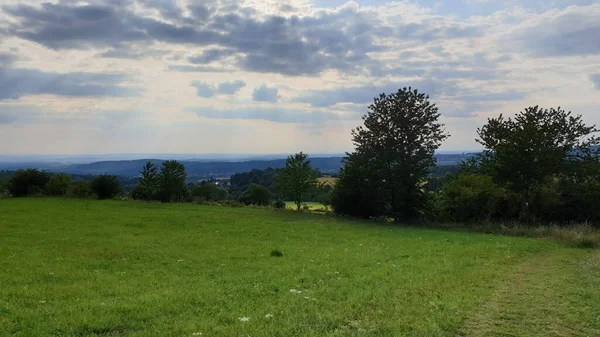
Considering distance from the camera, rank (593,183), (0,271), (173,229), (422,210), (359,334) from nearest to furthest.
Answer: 1. (359,334)
2. (0,271)
3. (173,229)
4. (593,183)
5. (422,210)

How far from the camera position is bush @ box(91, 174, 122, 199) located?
155ft

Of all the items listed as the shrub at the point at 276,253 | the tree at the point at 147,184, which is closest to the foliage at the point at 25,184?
the tree at the point at 147,184

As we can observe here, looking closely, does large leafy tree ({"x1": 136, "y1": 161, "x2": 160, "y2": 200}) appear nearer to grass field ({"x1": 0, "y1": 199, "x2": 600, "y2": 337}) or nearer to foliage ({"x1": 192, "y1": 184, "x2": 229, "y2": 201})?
foliage ({"x1": 192, "y1": 184, "x2": 229, "y2": 201})

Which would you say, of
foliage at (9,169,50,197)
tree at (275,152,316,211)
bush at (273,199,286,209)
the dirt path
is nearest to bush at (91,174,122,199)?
foliage at (9,169,50,197)

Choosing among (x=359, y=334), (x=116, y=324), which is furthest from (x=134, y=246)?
(x=359, y=334)

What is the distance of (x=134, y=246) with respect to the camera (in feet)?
57.2

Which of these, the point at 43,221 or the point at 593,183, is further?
the point at 593,183

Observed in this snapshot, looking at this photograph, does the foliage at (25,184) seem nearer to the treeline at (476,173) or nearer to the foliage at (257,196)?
the foliage at (257,196)

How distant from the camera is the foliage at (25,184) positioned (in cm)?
4781

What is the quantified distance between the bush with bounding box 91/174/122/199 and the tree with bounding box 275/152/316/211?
61.1 feet

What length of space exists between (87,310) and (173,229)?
56.2 feet

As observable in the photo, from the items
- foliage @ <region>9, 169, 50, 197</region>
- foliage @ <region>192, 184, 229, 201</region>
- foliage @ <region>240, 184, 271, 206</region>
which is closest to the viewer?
foliage @ <region>9, 169, 50, 197</region>

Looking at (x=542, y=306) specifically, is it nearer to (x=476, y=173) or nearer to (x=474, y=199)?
(x=474, y=199)

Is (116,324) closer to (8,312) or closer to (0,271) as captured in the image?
(8,312)
